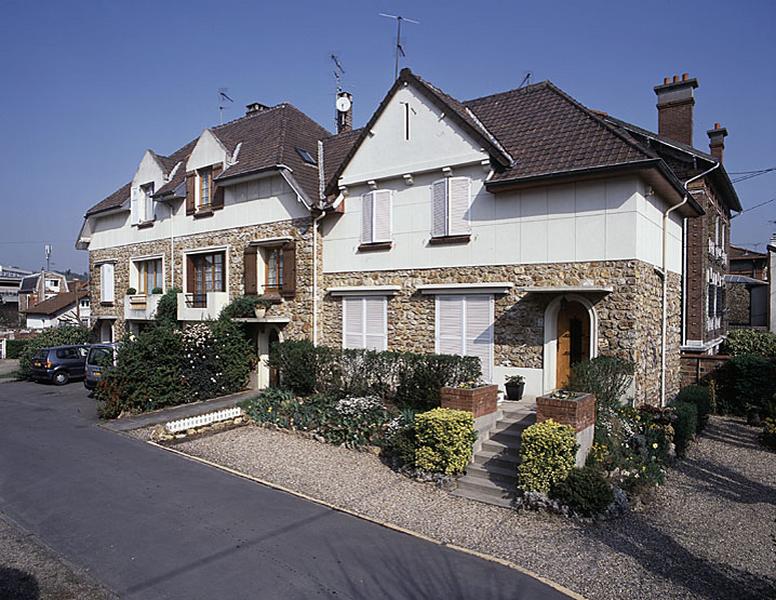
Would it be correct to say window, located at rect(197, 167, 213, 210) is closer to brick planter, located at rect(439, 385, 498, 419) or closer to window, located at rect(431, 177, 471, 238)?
window, located at rect(431, 177, 471, 238)

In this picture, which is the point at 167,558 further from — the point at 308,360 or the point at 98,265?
the point at 98,265

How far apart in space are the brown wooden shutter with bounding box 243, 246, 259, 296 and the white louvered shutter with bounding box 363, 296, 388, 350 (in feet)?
15.4

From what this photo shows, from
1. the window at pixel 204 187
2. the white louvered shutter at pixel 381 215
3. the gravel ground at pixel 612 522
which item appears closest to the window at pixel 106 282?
the window at pixel 204 187

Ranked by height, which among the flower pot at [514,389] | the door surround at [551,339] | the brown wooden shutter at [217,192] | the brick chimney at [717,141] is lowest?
the flower pot at [514,389]

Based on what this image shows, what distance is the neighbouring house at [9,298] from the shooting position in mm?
61147

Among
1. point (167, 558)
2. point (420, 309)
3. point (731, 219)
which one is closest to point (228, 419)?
point (420, 309)

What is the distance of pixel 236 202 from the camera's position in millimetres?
20125

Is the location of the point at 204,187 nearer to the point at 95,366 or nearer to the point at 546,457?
the point at 95,366

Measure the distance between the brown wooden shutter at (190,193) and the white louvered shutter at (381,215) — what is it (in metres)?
8.84

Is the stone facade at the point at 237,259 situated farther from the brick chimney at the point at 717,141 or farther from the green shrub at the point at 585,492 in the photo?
the brick chimney at the point at 717,141

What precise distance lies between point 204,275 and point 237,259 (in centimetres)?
248

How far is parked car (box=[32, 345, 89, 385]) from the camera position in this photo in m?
23.3

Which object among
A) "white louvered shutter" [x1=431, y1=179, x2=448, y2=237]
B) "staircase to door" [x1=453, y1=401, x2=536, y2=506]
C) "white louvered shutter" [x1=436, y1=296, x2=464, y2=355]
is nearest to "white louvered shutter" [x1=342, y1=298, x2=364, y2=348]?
"white louvered shutter" [x1=436, y1=296, x2=464, y2=355]

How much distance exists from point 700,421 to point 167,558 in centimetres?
1258
